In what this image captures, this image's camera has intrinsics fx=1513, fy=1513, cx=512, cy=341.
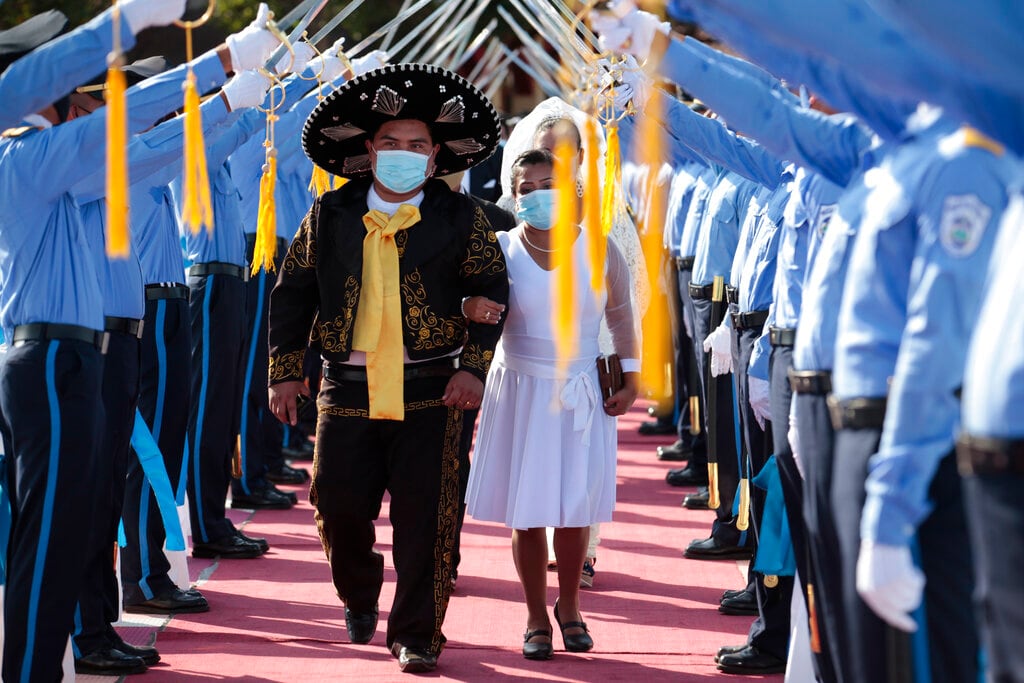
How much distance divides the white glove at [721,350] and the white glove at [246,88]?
7.90 ft

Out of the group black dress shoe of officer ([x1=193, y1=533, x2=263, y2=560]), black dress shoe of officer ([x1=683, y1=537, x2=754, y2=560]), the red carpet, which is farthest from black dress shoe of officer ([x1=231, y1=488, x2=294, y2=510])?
black dress shoe of officer ([x1=683, y1=537, x2=754, y2=560])

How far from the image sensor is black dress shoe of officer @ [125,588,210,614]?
5754 millimetres

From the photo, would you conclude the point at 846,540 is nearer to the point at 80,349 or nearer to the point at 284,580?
the point at 80,349

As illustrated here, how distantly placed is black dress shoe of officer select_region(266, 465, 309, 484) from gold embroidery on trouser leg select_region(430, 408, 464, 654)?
12.7 ft

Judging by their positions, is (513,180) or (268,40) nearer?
(268,40)

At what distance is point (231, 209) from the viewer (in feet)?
22.3

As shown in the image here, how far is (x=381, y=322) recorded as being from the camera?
482 cm

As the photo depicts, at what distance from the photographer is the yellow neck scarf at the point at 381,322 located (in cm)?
482

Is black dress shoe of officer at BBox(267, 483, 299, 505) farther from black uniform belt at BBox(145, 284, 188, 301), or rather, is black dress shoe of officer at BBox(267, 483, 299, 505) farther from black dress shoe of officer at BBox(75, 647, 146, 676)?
black dress shoe of officer at BBox(75, 647, 146, 676)

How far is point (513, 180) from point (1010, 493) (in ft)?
10.8

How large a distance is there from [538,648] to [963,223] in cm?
289

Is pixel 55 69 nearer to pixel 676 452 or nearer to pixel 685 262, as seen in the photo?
pixel 685 262

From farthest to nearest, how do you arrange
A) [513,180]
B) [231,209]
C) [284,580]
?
[231,209] < [284,580] < [513,180]

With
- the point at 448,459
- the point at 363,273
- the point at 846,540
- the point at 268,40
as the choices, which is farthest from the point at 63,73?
the point at 846,540
